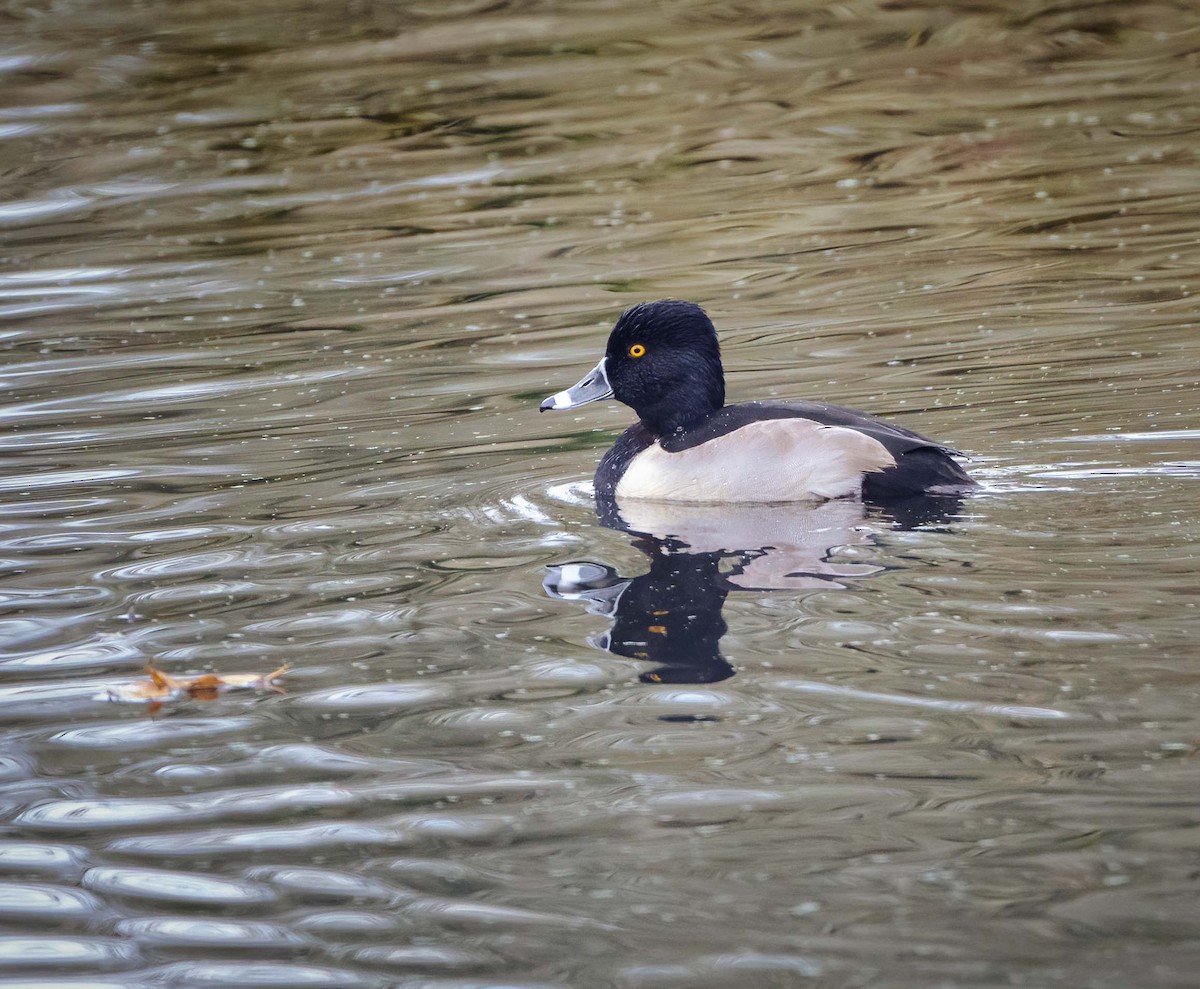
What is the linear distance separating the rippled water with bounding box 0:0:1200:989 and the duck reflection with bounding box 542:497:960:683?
3 centimetres

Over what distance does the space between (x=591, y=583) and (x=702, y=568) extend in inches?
16.5

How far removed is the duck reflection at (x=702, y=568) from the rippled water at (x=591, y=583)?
0.10ft

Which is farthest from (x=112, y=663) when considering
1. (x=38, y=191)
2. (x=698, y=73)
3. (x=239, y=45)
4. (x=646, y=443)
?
(x=239, y=45)

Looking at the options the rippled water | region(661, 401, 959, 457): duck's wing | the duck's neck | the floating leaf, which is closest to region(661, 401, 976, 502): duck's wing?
region(661, 401, 959, 457): duck's wing

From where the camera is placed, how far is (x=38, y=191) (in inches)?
669

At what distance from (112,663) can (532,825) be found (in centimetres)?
212

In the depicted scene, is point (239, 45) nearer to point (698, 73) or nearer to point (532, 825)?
point (698, 73)

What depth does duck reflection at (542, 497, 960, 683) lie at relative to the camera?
18.7 ft

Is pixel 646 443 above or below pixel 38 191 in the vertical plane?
below

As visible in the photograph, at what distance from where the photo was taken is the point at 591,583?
652cm

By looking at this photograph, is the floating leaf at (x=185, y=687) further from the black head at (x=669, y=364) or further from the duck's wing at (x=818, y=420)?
the black head at (x=669, y=364)

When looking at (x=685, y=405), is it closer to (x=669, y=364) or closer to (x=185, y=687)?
(x=669, y=364)

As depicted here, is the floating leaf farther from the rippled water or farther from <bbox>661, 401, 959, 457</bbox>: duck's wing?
<bbox>661, 401, 959, 457</bbox>: duck's wing

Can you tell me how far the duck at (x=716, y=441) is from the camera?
23.6 feet
